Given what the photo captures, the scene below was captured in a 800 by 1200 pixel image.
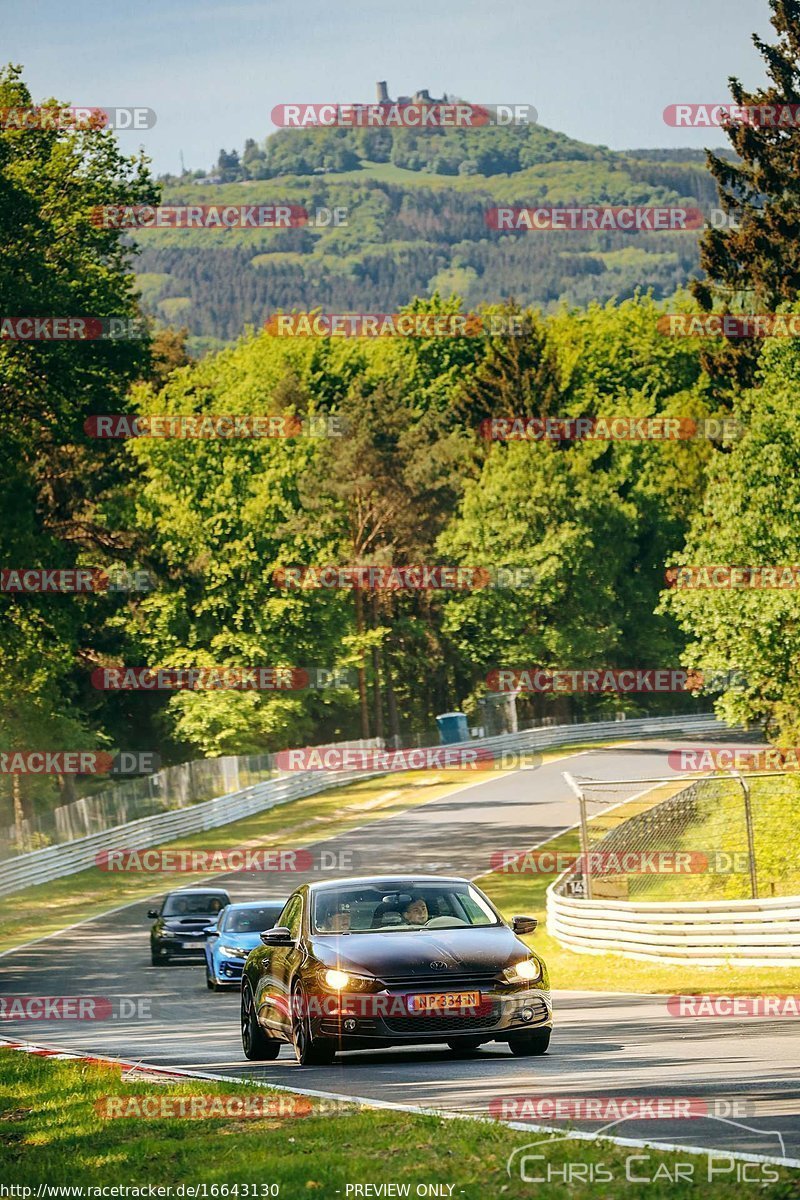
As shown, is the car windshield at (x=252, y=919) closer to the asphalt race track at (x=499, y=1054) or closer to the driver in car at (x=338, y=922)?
the asphalt race track at (x=499, y=1054)

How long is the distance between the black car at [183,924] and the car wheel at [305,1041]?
58.2ft

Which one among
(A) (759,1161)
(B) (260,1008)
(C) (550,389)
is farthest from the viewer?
(C) (550,389)

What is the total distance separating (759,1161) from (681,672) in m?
85.3

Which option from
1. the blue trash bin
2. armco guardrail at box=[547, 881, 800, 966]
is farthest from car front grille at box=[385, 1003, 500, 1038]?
the blue trash bin

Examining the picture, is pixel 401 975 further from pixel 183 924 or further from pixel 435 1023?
pixel 183 924

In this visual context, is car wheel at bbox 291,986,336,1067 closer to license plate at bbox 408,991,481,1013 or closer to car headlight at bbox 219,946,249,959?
license plate at bbox 408,991,481,1013

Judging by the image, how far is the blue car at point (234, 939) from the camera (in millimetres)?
25359

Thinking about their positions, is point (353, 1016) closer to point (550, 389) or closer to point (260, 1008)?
point (260, 1008)

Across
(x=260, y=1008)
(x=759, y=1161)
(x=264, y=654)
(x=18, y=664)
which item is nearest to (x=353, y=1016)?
(x=260, y=1008)

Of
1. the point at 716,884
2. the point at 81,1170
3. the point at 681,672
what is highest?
the point at 81,1170

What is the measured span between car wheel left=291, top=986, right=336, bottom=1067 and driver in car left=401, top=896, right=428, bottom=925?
1.06 meters

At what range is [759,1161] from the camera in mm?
7520

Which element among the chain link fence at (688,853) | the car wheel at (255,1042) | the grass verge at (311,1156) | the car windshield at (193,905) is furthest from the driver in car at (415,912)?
the car windshield at (193,905)

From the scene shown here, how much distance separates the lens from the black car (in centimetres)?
3119
